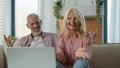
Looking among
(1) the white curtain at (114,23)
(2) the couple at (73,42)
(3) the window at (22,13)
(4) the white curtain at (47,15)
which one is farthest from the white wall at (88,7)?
(2) the couple at (73,42)

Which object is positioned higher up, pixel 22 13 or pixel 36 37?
pixel 22 13

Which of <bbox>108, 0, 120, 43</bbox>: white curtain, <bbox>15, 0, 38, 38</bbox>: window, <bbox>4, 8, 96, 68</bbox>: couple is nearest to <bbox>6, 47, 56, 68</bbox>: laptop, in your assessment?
<bbox>4, 8, 96, 68</bbox>: couple

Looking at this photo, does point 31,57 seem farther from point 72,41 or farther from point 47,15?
point 47,15

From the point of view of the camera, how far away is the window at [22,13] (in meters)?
3.80

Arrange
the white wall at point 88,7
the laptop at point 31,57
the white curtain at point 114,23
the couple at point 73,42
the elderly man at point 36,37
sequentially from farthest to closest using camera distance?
1. the white wall at point 88,7
2. the white curtain at point 114,23
3. the elderly man at point 36,37
4. the couple at point 73,42
5. the laptop at point 31,57

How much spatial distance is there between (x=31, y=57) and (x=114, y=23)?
2.19 metres

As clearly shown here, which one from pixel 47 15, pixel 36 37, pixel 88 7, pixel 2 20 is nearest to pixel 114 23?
pixel 88 7

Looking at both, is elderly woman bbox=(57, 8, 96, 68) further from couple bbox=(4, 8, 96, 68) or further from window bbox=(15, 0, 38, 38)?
window bbox=(15, 0, 38, 38)

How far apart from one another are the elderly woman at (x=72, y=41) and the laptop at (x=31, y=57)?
0.52 m

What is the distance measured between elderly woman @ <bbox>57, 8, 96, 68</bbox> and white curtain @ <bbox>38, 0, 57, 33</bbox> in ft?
4.64

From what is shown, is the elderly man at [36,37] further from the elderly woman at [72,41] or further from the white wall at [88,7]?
the white wall at [88,7]

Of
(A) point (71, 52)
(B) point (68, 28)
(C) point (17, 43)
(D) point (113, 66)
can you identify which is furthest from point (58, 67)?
(D) point (113, 66)

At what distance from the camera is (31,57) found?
1.43 metres

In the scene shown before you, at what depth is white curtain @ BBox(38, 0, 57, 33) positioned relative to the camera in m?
3.55
